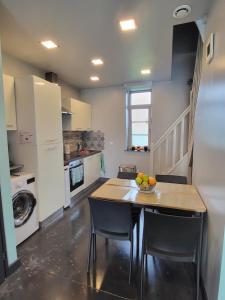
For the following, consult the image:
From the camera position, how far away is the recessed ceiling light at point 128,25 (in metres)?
1.98

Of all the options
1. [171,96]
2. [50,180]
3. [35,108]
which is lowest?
[50,180]

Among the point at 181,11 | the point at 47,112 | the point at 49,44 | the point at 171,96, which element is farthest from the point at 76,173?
the point at 181,11

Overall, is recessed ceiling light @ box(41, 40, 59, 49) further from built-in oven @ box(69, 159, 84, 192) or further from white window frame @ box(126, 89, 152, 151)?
white window frame @ box(126, 89, 152, 151)

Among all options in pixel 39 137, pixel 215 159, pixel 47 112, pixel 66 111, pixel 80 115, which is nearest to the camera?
pixel 215 159

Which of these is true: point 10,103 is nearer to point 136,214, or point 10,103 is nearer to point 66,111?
point 66,111

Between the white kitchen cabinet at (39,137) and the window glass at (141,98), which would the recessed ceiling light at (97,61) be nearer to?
the white kitchen cabinet at (39,137)

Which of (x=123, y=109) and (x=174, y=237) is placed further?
(x=123, y=109)

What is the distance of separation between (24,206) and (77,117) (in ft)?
8.27

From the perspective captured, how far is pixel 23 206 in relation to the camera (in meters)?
2.40

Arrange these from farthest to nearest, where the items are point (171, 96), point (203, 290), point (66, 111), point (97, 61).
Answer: point (171, 96) < point (66, 111) < point (97, 61) < point (203, 290)

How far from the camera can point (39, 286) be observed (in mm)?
1693

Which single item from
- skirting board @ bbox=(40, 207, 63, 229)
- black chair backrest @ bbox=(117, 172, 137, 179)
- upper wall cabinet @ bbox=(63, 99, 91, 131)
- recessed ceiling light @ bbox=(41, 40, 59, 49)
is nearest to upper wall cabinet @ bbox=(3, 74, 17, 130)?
recessed ceiling light @ bbox=(41, 40, 59, 49)

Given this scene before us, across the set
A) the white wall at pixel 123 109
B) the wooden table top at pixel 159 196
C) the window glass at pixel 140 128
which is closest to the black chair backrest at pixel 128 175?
the wooden table top at pixel 159 196

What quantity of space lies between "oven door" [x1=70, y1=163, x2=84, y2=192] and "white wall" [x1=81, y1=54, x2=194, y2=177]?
4.31 feet
